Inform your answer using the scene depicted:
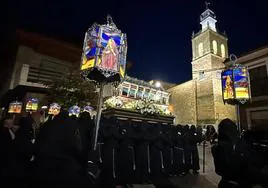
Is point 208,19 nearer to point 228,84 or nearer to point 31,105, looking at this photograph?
point 228,84

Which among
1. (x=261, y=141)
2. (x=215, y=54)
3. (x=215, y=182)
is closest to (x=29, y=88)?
(x=215, y=182)

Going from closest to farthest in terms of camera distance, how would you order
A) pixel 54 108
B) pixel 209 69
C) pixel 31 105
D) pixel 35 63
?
pixel 54 108 < pixel 31 105 < pixel 35 63 < pixel 209 69

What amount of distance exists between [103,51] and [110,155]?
2.58 m

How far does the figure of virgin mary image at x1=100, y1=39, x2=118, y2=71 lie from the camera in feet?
12.5

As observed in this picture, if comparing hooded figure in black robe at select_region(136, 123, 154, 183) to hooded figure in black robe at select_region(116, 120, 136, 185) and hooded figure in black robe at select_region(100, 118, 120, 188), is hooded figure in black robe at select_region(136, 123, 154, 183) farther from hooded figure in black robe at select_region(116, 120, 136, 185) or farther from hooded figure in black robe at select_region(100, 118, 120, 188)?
hooded figure in black robe at select_region(100, 118, 120, 188)

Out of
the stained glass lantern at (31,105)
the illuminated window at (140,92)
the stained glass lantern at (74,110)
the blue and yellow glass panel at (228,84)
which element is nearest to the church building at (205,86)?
the illuminated window at (140,92)

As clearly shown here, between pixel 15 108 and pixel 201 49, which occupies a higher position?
pixel 201 49

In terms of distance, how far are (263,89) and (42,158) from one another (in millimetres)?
16142

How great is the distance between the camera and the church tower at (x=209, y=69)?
2125 cm

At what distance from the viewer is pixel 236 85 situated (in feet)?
17.5

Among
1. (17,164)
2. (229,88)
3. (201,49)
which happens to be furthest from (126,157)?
(201,49)

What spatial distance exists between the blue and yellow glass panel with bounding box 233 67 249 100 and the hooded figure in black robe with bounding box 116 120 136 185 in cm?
370

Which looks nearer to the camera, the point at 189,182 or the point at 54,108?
the point at 189,182

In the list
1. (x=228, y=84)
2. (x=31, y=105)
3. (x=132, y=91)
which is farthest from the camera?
(x=132, y=91)
